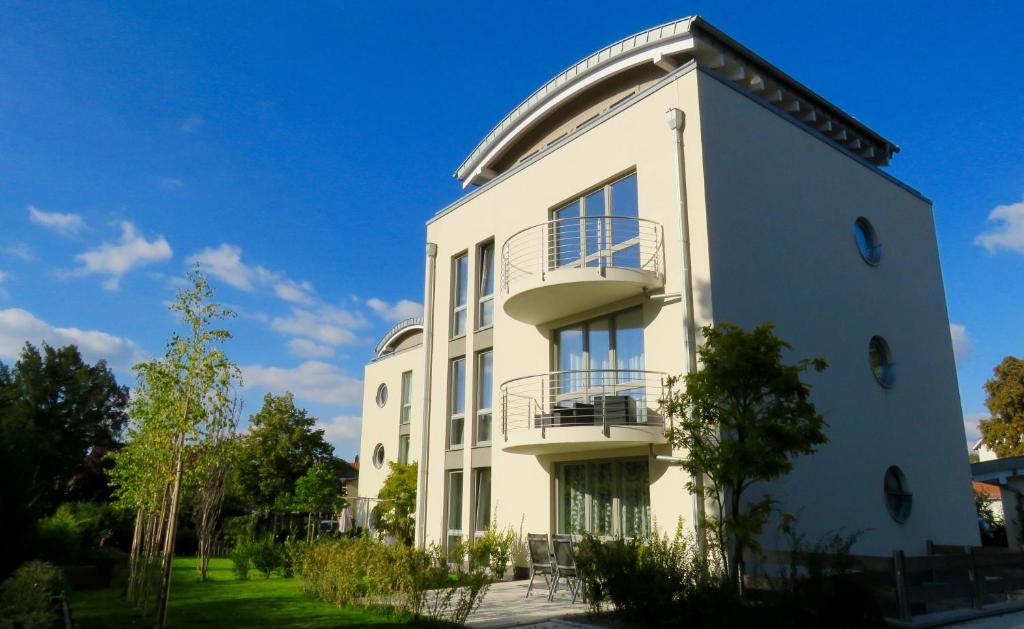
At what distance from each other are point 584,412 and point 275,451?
21.7 metres

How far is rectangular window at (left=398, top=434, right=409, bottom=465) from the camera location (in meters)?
24.8

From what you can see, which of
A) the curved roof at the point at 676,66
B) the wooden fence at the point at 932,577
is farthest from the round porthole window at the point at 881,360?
the curved roof at the point at 676,66

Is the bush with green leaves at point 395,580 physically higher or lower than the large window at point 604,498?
lower

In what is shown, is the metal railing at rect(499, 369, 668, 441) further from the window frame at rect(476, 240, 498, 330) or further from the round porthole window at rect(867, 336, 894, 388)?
the round porthole window at rect(867, 336, 894, 388)

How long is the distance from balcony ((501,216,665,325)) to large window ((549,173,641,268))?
0.02m

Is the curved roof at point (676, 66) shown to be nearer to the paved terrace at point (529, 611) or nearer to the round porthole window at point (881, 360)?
the round porthole window at point (881, 360)

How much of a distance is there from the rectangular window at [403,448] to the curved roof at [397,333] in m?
4.86

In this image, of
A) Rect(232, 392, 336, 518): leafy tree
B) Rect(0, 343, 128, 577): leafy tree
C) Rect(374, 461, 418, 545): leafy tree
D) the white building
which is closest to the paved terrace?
the white building

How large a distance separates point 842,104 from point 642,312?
7.75 metres

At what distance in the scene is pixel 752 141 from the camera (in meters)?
12.9

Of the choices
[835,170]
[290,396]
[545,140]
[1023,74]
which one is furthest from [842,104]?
[290,396]

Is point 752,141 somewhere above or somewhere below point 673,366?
above

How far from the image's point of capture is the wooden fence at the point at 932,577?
880 cm

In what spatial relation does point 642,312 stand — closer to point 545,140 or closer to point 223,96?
point 545,140
